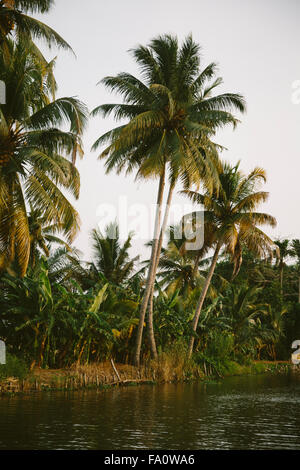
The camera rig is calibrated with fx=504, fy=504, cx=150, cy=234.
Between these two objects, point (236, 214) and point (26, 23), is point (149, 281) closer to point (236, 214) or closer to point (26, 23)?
point (236, 214)

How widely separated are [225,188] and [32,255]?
10413 millimetres

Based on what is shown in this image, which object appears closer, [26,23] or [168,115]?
[26,23]

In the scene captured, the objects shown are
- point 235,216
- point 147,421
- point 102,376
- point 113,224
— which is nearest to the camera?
point 147,421

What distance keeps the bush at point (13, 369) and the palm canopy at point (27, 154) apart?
3.15m

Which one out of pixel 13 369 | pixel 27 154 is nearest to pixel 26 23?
pixel 27 154

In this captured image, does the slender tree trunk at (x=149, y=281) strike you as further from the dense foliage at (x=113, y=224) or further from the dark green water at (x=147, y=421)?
the dark green water at (x=147, y=421)

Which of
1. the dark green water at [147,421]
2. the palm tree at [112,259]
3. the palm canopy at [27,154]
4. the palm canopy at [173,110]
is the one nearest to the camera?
the dark green water at [147,421]

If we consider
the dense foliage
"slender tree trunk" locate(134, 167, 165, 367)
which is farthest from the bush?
"slender tree trunk" locate(134, 167, 165, 367)

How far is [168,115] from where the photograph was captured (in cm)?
2227

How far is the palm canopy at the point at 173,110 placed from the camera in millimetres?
21469

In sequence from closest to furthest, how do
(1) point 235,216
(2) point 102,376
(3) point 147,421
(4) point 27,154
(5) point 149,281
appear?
1. (3) point 147,421
2. (4) point 27,154
3. (2) point 102,376
4. (5) point 149,281
5. (1) point 235,216

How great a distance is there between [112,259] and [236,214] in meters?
7.96

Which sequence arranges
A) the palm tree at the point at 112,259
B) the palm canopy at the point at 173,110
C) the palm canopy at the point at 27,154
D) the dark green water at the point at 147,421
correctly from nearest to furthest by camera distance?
the dark green water at the point at 147,421 → the palm canopy at the point at 27,154 → the palm canopy at the point at 173,110 → the palm tree at the point at 112,259

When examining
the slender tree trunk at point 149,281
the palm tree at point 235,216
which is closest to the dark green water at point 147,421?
the slender tree trunk at point 149,281
